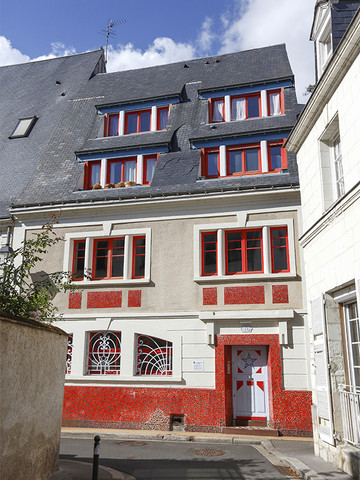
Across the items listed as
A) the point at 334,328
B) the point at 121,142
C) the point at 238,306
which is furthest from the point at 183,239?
the point at 334,328

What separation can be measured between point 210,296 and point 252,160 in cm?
474

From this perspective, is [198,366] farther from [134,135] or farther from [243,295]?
[134,135]

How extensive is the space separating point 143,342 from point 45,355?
24.1 feet

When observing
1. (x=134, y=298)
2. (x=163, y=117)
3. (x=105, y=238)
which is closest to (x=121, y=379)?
(x=134, y=298)

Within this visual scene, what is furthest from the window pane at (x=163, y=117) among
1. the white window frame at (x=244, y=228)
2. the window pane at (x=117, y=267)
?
the window pane at (x=117, y=267)

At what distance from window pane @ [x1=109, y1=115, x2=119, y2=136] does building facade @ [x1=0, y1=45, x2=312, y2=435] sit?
2.45 feet

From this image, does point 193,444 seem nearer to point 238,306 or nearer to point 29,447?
point 238,306

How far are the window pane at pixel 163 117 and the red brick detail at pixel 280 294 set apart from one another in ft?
24.5

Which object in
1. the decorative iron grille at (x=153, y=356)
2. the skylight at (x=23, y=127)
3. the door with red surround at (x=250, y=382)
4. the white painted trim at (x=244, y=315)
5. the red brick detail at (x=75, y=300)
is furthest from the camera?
the skylight at (x=23, y=127)

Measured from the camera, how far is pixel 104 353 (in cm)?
1388

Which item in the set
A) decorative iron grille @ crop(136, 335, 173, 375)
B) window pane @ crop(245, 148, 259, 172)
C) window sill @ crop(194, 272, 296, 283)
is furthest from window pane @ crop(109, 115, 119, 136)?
decorative iron grille @ crop(136, 335, 173, 375)

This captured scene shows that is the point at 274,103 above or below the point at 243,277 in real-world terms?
above

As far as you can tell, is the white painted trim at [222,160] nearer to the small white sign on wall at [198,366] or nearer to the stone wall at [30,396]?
the small white sign on wall at [198,366]

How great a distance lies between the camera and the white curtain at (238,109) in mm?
16203
